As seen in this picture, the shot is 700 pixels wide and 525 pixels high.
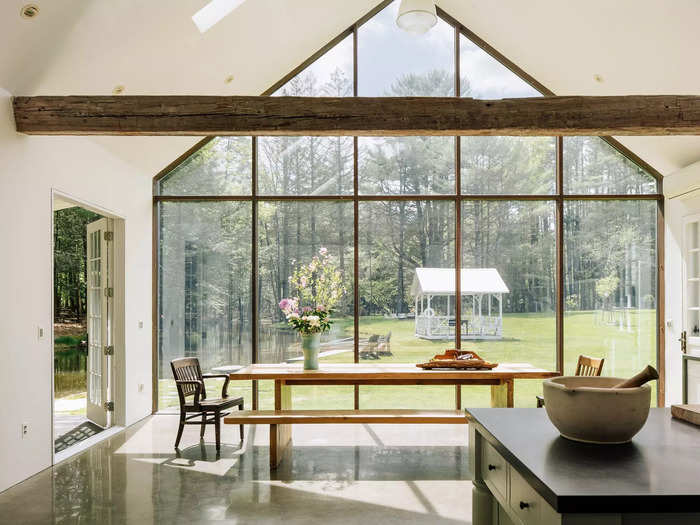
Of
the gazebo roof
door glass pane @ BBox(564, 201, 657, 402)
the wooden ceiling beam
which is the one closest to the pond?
the gazebo roof

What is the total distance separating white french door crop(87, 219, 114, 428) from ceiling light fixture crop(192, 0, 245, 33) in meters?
2.34

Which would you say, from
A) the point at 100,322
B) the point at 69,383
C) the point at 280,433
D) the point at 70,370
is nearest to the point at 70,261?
the point at 70,370

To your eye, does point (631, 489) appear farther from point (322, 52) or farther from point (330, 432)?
point (322, 52)

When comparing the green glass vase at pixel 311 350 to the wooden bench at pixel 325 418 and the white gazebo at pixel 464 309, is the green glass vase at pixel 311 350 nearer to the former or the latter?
the wooden bench at pixel 325 418

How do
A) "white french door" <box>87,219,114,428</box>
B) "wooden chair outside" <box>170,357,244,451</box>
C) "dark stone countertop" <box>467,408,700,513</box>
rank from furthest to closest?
"white french door" <box>87,219,114,428</box>
"wooden chair outside" <box>170,357,244,451</box>
"dark stone countertop" <box>467,408,700,513</box>

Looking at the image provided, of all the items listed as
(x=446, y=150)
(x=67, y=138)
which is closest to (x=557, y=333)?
(x=446, y=150)

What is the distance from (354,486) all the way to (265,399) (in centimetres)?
263

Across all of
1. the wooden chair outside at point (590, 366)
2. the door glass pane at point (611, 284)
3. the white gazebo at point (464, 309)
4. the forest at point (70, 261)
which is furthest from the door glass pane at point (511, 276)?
the forest at point (70, 261)

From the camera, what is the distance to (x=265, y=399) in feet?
22.0

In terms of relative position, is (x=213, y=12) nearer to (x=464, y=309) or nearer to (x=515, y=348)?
(x=464, y=309)

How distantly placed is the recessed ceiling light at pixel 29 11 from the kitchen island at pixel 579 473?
356cm

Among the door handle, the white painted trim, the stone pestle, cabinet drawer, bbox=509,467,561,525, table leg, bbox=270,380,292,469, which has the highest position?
the white painted trim

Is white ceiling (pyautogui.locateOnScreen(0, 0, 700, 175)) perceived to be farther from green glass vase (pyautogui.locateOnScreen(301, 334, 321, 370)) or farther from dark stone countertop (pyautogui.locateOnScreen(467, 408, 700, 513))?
dark stone countertop (pyautogui.locateOnScreen(467, 408, 700, 513))

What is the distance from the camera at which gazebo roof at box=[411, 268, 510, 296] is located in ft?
21.9
